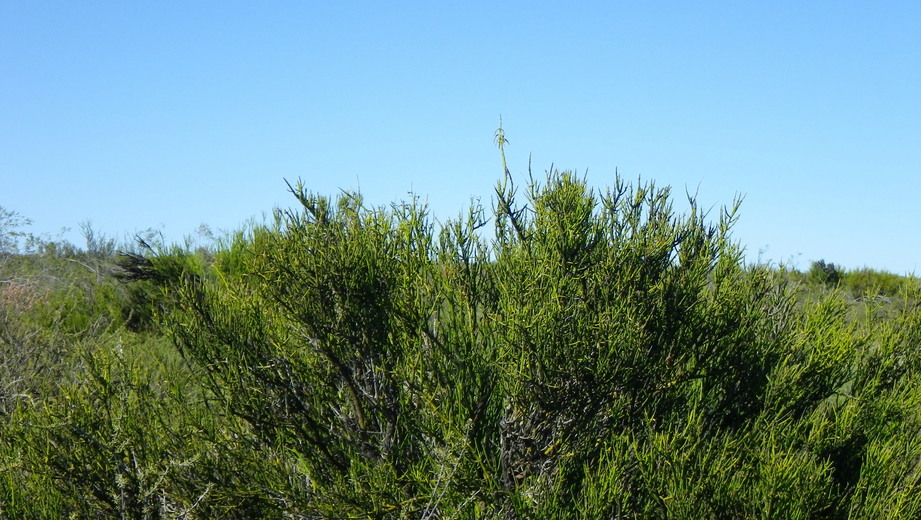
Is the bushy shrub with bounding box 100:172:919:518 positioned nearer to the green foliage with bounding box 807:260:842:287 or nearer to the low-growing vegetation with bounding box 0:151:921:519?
the low-growing vegetation with bounding box 0:151:921:519

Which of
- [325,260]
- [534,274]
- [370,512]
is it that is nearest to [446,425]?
[370,512]

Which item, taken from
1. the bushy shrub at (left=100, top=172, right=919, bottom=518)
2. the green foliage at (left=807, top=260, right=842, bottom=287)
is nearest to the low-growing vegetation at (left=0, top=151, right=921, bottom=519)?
the bushy shrub at (left=100, top=172, right=919, bottom=518)

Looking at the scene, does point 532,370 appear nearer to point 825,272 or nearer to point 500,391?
point 500,391

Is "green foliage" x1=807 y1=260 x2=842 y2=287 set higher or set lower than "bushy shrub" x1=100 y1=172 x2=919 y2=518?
higher

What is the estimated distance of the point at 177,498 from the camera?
5.20 meters

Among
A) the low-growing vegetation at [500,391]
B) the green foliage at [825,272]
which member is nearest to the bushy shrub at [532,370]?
the low-growing vegetation at [500,391]

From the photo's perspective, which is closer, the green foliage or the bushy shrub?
the bushy shrub

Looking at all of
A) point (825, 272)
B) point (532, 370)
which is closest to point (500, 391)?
point (532, 370)

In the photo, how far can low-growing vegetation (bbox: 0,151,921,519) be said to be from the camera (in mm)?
4414

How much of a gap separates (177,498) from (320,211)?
1893 millimetres

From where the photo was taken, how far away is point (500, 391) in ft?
15.3

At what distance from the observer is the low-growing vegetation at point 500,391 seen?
14.5ft

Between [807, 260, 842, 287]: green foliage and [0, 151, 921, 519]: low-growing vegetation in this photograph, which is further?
[807, 260, 842, 287]: green foliage

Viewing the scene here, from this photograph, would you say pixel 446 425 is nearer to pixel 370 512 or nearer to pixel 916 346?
pixel 370 512
